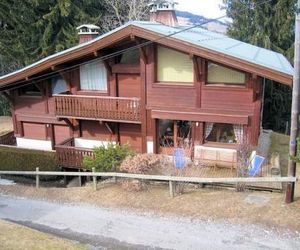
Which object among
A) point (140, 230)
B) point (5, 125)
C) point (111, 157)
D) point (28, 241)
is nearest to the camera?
point (28, 241)

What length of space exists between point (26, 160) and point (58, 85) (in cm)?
467

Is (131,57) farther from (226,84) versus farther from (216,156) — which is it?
(216,156)

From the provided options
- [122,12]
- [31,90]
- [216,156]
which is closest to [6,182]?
[31,90]

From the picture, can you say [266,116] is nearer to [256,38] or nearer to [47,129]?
[256,38]

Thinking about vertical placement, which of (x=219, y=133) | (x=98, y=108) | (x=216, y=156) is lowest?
(x=216, y=156)

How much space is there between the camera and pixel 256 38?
2891 cm

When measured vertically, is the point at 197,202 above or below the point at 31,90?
below

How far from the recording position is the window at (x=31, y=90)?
2158 cm

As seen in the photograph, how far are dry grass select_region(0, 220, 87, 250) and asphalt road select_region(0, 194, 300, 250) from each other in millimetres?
832

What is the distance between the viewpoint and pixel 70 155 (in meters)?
19.3

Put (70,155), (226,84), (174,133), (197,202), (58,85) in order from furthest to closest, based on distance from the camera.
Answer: (58,85) → (70,155) → (174,133) → (226,84) → (197,202)

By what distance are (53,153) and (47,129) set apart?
2.27m

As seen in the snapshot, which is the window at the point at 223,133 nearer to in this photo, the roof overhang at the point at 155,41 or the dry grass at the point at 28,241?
the roof overhang at the point at 155,41

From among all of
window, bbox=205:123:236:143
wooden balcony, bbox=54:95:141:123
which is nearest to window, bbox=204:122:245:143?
window, bbox=205:123:236:143
